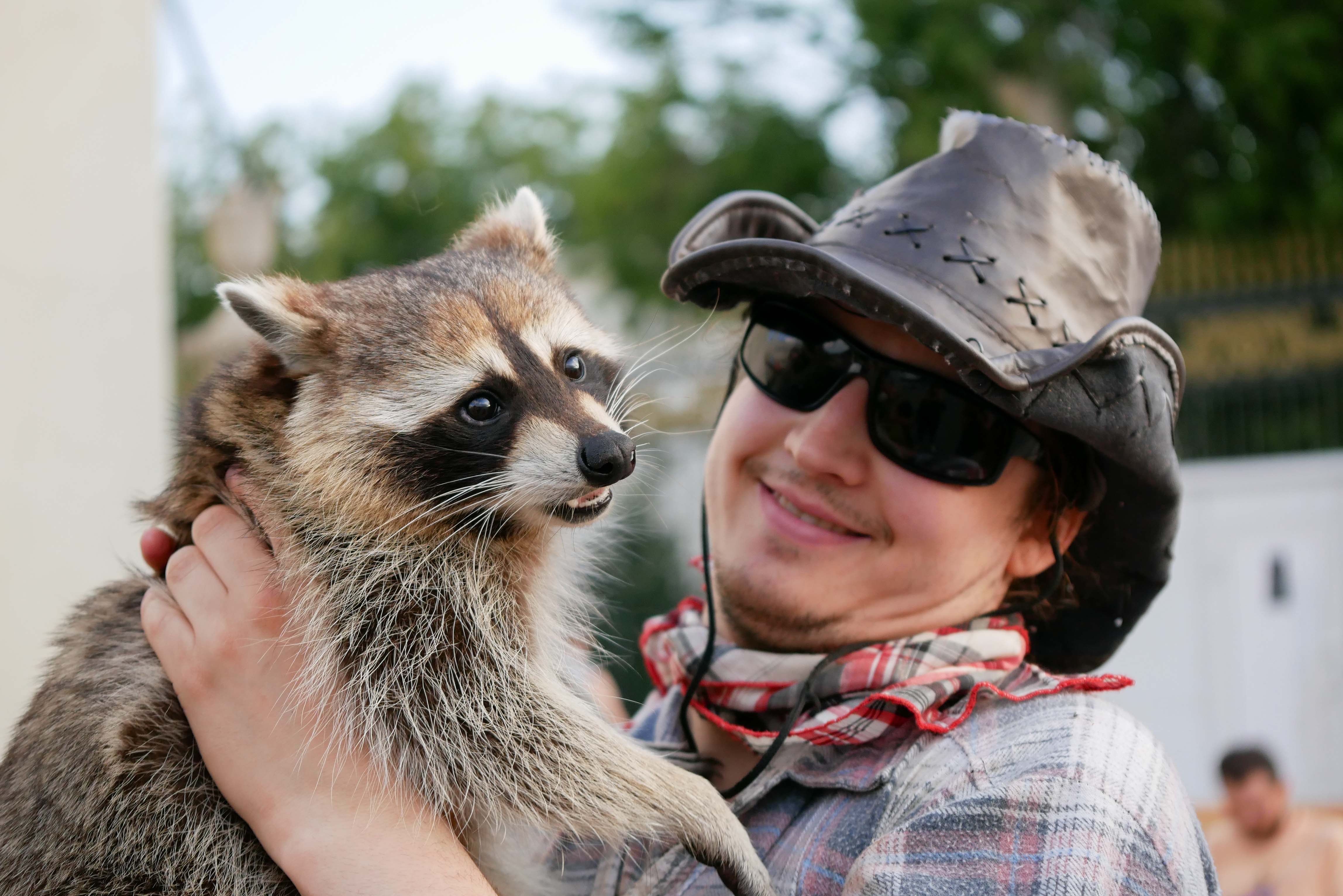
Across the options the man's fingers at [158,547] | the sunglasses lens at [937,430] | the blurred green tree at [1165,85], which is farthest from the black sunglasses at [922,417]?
the blurred green tree at [1165,85]

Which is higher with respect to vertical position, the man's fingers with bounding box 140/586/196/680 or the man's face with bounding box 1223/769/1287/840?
the man's fingers with bounding box 140/586/196/680

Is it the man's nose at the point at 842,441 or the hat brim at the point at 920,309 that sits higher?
the hat brim at the point at 920,309

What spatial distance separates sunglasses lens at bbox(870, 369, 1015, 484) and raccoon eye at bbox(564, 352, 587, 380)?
0.68m

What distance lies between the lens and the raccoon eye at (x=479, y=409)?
2107 mm

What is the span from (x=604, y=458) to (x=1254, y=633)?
735 cm

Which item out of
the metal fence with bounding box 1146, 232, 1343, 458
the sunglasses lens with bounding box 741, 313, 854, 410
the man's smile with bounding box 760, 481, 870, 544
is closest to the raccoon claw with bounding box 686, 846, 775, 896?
the man's smile with bounding box 760, 481, 870, 544

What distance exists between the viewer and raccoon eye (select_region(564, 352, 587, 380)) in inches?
90.9

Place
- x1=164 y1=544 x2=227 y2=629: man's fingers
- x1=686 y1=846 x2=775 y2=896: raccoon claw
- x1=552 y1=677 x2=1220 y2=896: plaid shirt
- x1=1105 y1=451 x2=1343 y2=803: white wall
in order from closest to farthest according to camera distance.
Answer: x1=552 y1=677 x2=1220 y2=896: plaid shirt → x1=686 y1=846 x2=775 y2=896: raccoon claw → x1=164 y1=544 x2=227 y2=629: man's fingers → x1=1105 y1=451 x2=1343 y2=803: white wall

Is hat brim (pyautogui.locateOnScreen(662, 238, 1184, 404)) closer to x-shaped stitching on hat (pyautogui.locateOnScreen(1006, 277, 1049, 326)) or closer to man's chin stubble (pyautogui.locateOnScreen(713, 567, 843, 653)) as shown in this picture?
x-shaped stitching on hat (pyautogui.locateOnScreen(1006, 277, 1049, 326))

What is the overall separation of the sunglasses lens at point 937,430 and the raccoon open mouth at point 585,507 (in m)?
0.56

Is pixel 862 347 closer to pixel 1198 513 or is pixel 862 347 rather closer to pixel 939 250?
pixel 939 250

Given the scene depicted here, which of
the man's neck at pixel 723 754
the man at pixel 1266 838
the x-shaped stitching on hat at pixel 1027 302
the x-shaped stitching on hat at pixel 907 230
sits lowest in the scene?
the man at pixel 1266 838

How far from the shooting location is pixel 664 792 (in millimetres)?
1931

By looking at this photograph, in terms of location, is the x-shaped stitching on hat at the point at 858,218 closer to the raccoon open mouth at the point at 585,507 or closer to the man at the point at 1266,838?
the raccoon open mouth at the point at 585,507
